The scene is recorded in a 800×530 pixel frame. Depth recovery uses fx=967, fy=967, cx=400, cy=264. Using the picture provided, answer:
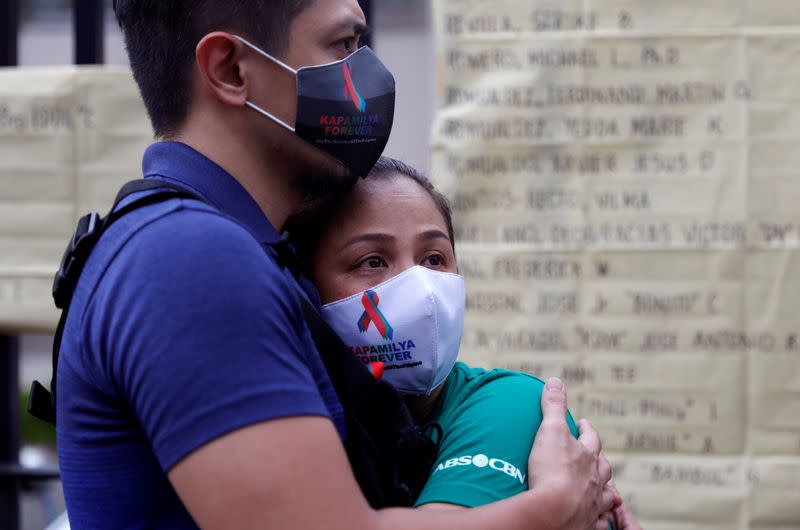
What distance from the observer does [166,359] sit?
104 centimetres

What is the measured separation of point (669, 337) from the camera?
3033mm

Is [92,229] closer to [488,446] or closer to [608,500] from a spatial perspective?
[488,446]

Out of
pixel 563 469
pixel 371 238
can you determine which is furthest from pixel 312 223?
pixel 563 469

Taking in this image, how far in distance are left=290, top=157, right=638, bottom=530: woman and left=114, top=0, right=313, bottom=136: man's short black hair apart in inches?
13.3

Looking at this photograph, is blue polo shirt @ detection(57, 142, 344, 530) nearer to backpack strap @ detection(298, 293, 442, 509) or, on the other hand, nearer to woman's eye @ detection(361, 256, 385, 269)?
backpack strap @ detection(298, 293, 442, 509)

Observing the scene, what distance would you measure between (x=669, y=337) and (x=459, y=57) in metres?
1.11

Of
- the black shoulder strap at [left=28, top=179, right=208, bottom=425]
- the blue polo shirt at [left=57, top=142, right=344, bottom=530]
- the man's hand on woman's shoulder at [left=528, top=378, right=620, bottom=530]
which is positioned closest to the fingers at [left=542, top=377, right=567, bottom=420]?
the man's hand on woman's shoulder at [left=528, top=378, right=620, bottom=530]

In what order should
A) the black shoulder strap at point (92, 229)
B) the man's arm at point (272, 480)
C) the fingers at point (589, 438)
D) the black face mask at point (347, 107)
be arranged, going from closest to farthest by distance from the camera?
the man's arm at point (272, 480)
the black shoulder strap at point (92, 229)
the black face mask at point (347, 107)
the fingers at point (589, 438)

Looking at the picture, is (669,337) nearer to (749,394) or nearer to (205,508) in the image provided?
(749,394)

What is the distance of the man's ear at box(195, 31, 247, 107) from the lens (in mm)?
1383

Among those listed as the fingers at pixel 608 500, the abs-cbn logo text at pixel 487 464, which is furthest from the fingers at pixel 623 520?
the abs-cbn logo text at pixel 487 464

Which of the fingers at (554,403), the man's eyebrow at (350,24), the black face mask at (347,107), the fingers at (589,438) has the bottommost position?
the fingers at (589,438)

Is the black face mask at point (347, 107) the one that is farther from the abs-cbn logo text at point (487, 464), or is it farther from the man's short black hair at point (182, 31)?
the abs-cbn logo text at point (487, 464)

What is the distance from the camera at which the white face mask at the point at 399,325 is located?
1.58m
